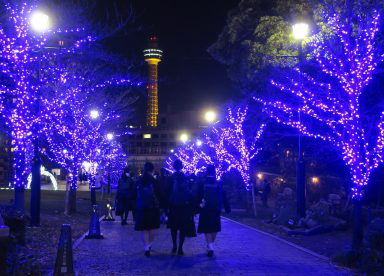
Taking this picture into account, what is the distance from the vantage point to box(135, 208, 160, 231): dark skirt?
9.99 meters

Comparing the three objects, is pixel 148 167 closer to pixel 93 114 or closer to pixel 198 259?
pixel 198 259

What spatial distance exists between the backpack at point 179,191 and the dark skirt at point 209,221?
0.49 meters

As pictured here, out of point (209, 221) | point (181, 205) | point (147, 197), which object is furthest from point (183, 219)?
A: point (147, 197)

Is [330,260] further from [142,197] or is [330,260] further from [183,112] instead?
[183,112]

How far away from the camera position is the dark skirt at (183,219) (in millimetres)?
10008


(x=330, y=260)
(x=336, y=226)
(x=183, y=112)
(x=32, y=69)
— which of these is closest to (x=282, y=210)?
(x=336, y=226)

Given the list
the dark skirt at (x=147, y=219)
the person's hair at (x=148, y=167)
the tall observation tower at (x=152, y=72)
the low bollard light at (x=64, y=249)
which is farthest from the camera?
the tall observation tower at (x=152, y=72)

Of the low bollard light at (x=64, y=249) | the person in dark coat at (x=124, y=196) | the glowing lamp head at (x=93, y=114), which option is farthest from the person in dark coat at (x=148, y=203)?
the glowing lamp head at (x=93, y=114)

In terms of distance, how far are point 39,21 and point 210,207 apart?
617cm

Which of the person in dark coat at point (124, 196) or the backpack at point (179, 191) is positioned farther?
the person in dark coat at point (124, 196)

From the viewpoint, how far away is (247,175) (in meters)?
24.6

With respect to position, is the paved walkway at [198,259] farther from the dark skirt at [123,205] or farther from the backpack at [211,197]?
the dark skirt at [123,205]

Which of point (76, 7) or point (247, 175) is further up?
point (76, 7)

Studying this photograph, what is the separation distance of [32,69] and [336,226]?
9766 millimetres
